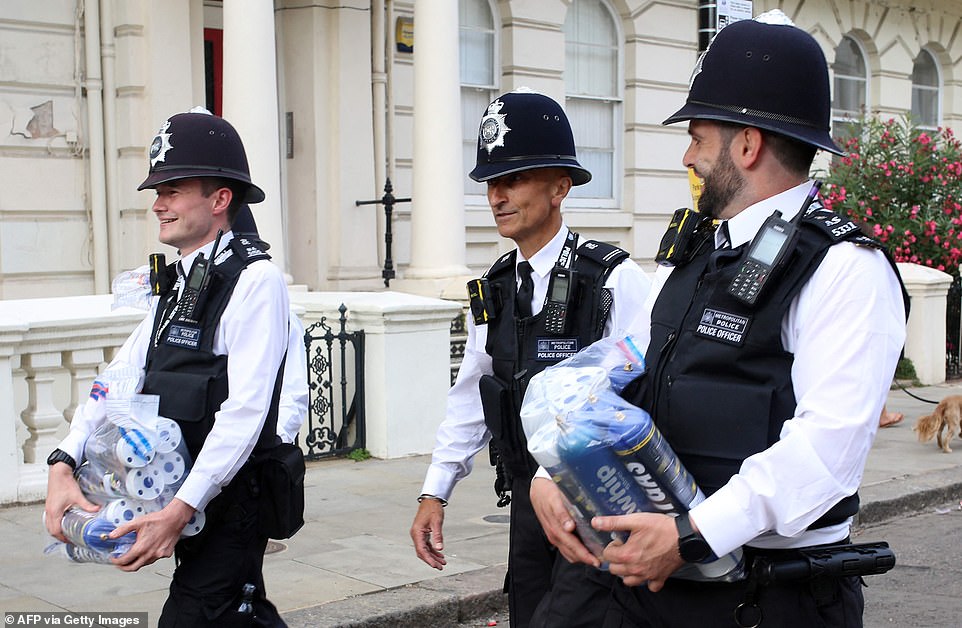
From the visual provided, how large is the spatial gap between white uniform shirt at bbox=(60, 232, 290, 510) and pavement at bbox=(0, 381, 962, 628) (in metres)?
2.08

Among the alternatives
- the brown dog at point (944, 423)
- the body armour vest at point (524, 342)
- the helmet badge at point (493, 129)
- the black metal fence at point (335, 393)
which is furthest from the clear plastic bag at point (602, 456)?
the brown dog at point (944, 423)

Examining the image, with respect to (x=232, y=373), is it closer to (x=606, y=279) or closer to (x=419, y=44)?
(x=606, y=279)

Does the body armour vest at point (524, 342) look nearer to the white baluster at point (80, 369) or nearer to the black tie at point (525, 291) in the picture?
the black tie at point (525, 291)

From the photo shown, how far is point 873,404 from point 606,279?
162 centimetres

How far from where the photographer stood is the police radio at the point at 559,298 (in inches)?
150

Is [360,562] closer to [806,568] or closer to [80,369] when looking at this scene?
[80,369]

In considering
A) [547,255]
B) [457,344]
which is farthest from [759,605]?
[457,344]

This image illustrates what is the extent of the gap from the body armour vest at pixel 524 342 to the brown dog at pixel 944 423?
23.4 feet

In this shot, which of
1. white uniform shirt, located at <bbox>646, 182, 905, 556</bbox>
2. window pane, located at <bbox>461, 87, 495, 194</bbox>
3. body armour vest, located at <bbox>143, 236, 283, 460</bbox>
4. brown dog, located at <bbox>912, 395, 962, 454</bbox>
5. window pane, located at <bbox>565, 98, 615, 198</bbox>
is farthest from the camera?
window pane, located at <bbox>565, 98, 615, 198</bbox>

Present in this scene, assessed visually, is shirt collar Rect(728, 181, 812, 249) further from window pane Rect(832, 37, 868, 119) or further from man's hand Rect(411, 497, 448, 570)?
window pane Rect(832, 37, 868, 119)

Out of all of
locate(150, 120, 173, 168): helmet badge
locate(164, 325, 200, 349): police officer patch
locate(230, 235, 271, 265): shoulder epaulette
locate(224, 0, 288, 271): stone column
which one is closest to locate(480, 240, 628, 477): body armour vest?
locate(230, 235, 271, 265): shoulder epaulette

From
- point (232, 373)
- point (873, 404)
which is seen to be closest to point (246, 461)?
point (232, 373)

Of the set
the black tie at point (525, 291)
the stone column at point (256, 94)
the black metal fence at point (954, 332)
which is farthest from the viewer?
the black metal fence at point (954, 332)

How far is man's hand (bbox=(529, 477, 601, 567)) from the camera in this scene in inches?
101
